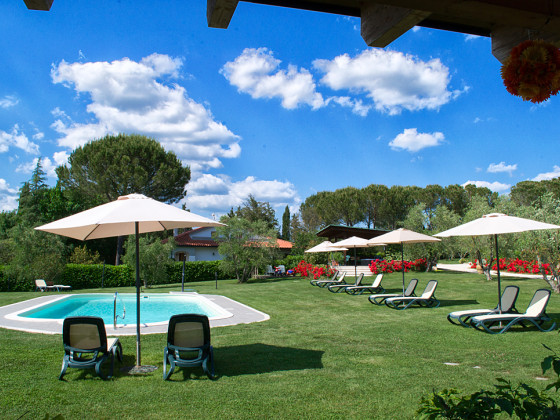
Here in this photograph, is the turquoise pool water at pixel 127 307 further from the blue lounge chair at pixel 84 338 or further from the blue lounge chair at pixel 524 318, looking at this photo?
the blue lounge chair at pixel 524 318

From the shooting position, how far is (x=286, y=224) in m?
57.6

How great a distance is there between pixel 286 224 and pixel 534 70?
5559 cm

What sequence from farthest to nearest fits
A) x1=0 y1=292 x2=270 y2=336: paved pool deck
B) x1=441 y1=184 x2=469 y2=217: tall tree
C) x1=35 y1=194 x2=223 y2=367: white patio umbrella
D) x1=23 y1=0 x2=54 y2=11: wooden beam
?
x1=441 y1=184 x2=469 y2=217: tall tree
x1=0 y1=292 x2=270 y2=336: paved pool deck
x1=35 y1=194 x2=223 y2=367: white patio umbrella
x1=23 y1=0 x2=54 y2=11: wooden beam

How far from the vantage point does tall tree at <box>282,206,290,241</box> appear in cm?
5672

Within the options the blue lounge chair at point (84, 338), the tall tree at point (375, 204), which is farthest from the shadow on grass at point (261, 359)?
the tall tree at point (375, 204)

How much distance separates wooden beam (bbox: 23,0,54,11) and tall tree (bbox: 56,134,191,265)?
30.5 meters

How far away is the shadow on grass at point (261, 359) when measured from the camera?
225 inches

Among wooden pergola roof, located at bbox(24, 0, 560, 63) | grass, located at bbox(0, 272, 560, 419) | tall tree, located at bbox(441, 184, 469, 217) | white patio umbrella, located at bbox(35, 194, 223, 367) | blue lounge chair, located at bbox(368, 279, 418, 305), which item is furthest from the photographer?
tall tree, located at bbox(441, 184, 469, 217)

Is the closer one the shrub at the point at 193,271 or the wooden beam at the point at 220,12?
the wooden beam at the point at 220,12

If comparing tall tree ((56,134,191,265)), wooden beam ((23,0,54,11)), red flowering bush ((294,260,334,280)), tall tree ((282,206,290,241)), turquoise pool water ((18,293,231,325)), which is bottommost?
turquoise pool water ((18,293,231,325))

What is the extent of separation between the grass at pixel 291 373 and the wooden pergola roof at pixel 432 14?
2931mm

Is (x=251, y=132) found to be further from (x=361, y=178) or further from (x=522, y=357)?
(x=361, y=178)

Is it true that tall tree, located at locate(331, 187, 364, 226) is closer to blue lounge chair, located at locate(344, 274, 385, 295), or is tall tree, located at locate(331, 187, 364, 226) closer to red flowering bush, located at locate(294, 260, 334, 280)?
red flowering bush, located at locate(294, 260, 334, 280)

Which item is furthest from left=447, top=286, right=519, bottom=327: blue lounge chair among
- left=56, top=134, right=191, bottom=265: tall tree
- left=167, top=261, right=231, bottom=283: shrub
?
left=56, top=134, right=191, bottom=265: tall tree
